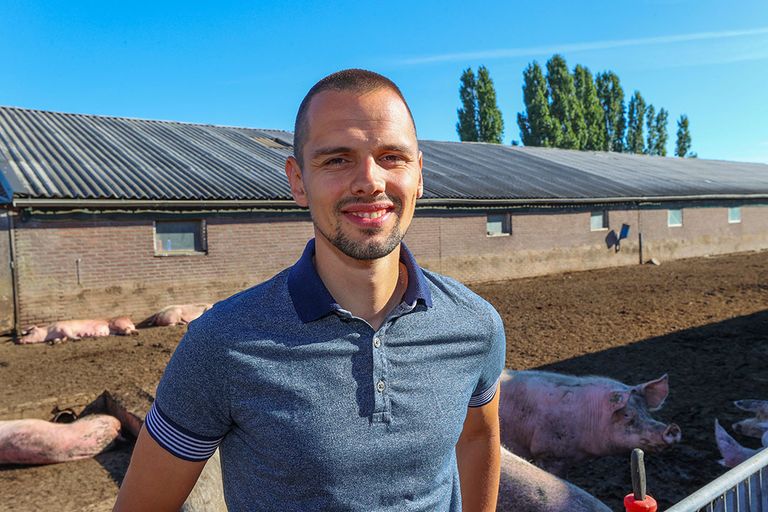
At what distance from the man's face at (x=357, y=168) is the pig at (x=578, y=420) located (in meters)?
3.92

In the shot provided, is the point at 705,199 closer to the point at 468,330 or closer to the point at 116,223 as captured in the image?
the point at 116,223

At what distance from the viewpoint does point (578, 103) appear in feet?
155

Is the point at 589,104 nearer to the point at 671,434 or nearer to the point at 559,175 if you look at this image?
the point at 559,175

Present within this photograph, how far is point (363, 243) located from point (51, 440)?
548 cm

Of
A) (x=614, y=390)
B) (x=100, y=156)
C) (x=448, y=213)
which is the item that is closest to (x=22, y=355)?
(x=100, y=156)

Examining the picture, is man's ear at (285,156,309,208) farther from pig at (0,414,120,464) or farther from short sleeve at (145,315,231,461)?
pig at (0,414,120,464)

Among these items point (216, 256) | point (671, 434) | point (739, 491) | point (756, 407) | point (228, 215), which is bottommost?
point (756, 407)

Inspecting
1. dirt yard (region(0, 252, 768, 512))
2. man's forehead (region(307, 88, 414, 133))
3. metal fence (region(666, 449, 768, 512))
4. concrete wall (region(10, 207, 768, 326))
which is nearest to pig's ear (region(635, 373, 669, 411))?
dirt yard (region(0, 252, 768, 512))

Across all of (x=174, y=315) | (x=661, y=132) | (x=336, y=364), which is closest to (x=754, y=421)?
(x=336, y=364)

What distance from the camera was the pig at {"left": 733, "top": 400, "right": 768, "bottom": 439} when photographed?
5.46 m

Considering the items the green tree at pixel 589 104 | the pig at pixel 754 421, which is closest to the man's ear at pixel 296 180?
the pig at pixel 754 421

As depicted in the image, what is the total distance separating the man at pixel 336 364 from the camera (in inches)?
55.9

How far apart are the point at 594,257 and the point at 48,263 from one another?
58.6 feet

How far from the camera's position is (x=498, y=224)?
1916 cm
